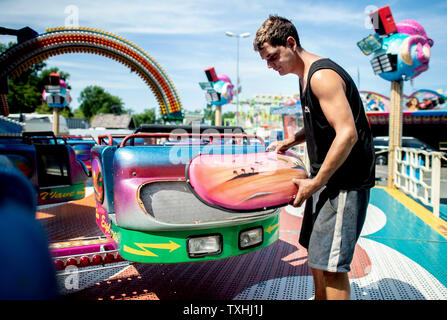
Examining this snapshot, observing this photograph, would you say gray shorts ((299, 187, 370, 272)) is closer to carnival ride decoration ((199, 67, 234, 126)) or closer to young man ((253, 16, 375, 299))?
young man ((253, 16, 375, 299))

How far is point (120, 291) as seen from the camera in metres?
2.59

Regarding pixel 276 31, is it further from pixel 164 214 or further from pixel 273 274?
pixel 273 274

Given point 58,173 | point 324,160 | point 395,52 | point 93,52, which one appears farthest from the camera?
point 93,52

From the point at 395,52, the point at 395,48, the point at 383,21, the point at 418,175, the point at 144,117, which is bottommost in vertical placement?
the point at 418,175

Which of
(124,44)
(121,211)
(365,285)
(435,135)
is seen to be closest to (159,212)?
(121,211)

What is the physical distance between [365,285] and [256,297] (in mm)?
962

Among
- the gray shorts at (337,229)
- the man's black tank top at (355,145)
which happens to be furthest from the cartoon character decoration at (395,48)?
the gray shorts at (337,229)

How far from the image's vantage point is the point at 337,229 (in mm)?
1626

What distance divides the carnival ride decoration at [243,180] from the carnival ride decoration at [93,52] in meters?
6.41

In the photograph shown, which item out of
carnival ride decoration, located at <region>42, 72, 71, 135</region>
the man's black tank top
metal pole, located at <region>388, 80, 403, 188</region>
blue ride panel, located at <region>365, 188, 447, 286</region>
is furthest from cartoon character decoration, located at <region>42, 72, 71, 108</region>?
the man's black tank top

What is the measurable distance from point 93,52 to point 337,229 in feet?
29.0

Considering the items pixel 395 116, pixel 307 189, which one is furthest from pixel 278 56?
pixel 395 116

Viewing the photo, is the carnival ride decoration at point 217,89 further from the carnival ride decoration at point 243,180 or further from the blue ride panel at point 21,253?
the blue ride panel at point 21,253
